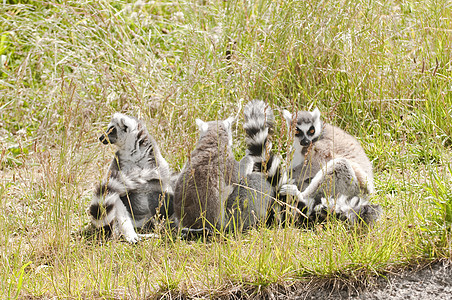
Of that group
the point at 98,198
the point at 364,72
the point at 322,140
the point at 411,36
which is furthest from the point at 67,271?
the point at 411,36

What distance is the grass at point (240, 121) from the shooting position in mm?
3119

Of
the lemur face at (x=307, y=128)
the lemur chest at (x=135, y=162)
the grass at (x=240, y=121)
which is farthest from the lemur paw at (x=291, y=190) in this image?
the lemur chest at (x=135, y=162)

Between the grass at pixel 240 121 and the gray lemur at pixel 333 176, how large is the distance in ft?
0.45

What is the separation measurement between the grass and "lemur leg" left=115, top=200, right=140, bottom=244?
11 cm

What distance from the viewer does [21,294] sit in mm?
3178

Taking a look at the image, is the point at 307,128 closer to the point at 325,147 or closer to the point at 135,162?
the point at 325,147

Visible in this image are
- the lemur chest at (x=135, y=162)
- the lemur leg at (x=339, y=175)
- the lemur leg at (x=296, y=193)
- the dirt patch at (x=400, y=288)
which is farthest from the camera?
the lemur chest at (x=135, y=162)

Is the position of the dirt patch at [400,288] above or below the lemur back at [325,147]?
below

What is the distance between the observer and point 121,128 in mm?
4332

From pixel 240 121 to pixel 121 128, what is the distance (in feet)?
4.12

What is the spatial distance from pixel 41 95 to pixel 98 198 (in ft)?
8.62

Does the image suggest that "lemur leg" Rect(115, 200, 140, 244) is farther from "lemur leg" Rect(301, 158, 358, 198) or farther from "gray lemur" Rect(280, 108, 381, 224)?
"lemur leg" Rect(301, 158, 358, 198)

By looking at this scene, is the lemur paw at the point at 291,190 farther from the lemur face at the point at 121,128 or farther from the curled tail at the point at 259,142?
the lemur face at the point at 121,128

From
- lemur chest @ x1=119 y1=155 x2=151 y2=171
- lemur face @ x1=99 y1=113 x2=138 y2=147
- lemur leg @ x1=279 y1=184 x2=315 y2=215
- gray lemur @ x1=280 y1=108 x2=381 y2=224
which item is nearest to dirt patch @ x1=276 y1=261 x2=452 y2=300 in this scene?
gray lemur @ x1=280 y1=108 x2=381 y2=224
